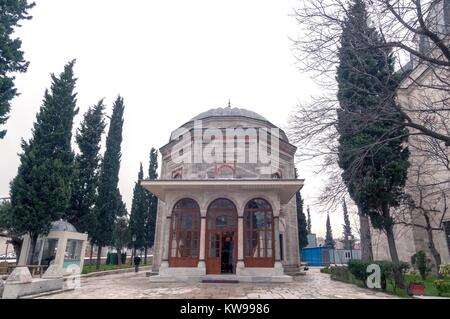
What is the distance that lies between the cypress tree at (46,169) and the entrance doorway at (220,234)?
9.09 meters

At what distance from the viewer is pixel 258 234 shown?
14133 millimetres

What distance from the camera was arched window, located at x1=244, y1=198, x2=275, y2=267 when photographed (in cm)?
1363

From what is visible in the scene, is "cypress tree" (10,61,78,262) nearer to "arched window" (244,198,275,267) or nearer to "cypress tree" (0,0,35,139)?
"cypress tree" (0,0,35,139)

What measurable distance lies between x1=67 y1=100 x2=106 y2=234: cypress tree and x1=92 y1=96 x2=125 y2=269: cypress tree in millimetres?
790

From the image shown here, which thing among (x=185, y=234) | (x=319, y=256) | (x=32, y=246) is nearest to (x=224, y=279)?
(x=185, y=234)

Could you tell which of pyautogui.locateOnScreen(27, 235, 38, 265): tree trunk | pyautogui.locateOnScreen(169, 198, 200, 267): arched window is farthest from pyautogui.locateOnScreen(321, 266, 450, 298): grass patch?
pyautogui.locateOnScreen(27, 235, 38, 265): tree trunk

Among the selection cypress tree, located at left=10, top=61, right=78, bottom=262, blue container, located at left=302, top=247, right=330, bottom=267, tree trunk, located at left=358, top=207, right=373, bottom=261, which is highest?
cypress tree, located at left=10, top=61, right=78, bottom=262

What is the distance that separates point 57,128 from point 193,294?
553 inches

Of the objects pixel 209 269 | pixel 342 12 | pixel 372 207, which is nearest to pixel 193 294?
pixel 209 269

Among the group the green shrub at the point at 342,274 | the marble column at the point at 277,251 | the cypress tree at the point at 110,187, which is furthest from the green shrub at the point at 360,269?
the cypress tree at the point at 110,187

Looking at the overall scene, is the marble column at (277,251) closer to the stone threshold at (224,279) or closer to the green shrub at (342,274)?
the stone threshold at (224,279)
